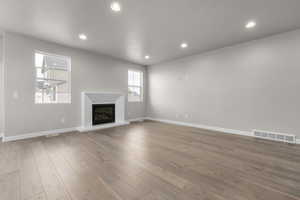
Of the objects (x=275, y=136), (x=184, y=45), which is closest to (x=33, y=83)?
(x=184, y=45)

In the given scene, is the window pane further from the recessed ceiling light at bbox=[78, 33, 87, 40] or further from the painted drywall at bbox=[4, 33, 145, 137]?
the recessed ceiling light at bbox=[78, 33, 87, 40]

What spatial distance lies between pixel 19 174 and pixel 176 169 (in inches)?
92.4

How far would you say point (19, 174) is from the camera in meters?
1.80

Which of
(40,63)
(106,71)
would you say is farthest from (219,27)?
(40,63)

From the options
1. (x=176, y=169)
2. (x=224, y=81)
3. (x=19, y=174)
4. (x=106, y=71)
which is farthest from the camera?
(x=106, y=71)

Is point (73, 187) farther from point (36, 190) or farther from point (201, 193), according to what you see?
point (201, 193)

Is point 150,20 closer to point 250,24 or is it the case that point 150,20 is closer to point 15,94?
point 250,24

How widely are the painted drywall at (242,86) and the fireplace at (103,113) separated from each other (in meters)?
2.56

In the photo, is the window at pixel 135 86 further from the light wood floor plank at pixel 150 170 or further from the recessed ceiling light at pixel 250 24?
the recessed ceiling light at pixel 250 24

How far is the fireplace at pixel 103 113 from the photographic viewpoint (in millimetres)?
4711

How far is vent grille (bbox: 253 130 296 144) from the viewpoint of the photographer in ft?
10.0

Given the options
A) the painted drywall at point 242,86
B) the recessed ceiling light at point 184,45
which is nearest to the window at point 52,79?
the recessed ceiling light at point 184,45

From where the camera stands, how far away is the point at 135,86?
6254mm

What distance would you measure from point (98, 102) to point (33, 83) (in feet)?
6.34
